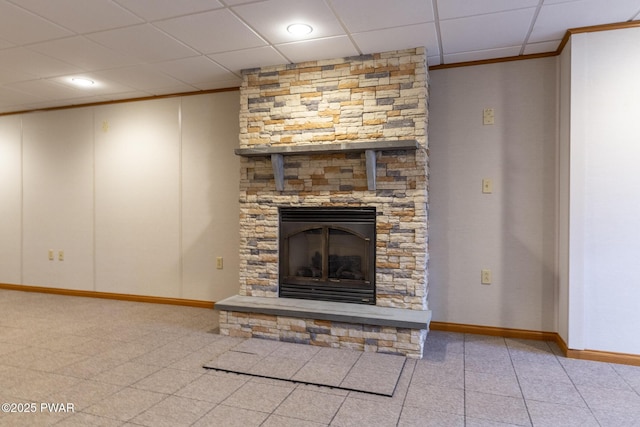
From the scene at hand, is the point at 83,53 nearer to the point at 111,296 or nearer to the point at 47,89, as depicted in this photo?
the point at 47,89

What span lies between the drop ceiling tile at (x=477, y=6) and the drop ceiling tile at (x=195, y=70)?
192 cm

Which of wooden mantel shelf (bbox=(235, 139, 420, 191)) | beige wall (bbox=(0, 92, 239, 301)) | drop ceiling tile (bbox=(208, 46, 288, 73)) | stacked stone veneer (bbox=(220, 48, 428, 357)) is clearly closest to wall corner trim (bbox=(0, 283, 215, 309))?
beige wall (bbox=(0, 92, 239, 301))

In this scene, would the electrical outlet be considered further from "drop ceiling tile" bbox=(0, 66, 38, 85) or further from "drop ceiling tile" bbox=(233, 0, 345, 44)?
"drop ceiling tile" bbox=(0, 66, 38, 85)

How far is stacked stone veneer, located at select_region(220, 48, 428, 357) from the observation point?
3.10 m

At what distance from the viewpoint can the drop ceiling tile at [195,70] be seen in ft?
11.2

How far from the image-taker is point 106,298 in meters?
4.72

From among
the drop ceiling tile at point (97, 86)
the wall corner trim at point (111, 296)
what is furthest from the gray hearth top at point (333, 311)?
the drop ceiling tile at point (97, 86)

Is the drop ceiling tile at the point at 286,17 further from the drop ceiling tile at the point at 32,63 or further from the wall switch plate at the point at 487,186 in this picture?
the drop ceiling tile at the point at 32,63

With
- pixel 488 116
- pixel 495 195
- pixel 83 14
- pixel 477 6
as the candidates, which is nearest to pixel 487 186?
pixel 495 195

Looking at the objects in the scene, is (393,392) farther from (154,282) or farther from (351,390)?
(154,282)

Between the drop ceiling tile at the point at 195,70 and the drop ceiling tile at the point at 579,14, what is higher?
the drop ceiling tile at the point at 579,14

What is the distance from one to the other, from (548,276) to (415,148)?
1503 millimetres

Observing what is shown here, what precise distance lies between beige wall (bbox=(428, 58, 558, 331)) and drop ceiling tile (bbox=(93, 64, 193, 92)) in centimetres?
249

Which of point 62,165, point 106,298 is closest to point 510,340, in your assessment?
point 106,298
